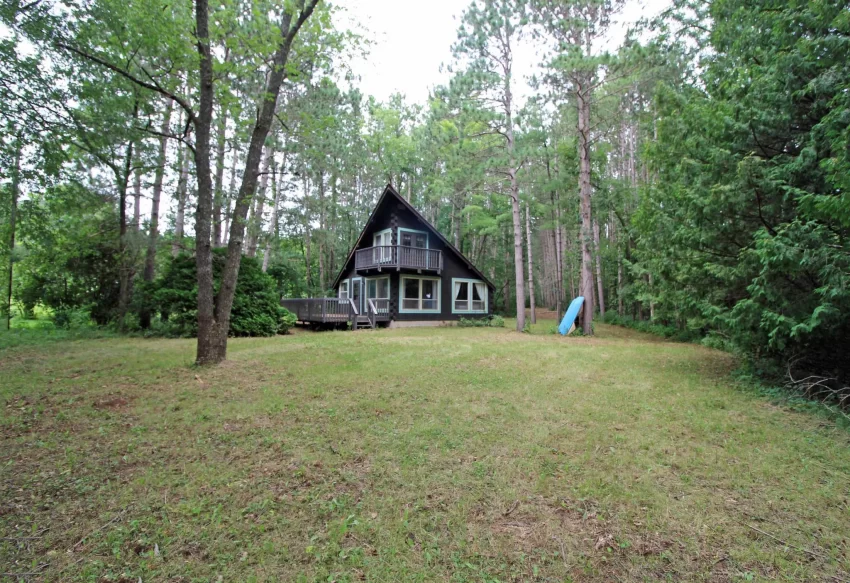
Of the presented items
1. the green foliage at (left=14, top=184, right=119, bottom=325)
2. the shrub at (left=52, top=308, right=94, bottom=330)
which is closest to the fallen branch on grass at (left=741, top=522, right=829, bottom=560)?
the green foliage at (left=14, top=184, right=119, bottom=325)

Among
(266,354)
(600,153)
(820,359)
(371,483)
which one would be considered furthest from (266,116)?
(600,153)

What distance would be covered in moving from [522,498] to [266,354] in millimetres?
6985

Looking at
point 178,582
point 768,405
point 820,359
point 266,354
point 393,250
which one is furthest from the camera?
point 393,250

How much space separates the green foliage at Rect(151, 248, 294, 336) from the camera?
11859mm

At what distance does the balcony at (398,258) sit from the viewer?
16.7m

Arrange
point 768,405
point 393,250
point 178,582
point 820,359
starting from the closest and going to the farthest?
point 178,582
point 768,405
point 820,359
point 393,250

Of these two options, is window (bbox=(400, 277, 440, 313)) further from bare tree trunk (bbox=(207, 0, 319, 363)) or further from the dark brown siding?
bare tree trunk (bbox=(207, 0, 319, 363))

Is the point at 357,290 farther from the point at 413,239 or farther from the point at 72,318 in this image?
the point at 72,318

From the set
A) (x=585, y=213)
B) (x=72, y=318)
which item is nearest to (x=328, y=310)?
(x=72, y=318)

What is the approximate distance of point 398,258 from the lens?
16.6 metres

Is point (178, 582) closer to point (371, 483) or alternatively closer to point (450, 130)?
point (371, 483)

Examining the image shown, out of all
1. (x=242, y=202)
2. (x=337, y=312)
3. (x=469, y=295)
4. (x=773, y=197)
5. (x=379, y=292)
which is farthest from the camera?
(x=469, y=295)

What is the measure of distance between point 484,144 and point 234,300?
37.3 feet

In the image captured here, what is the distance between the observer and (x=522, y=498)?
2881 millimetres
